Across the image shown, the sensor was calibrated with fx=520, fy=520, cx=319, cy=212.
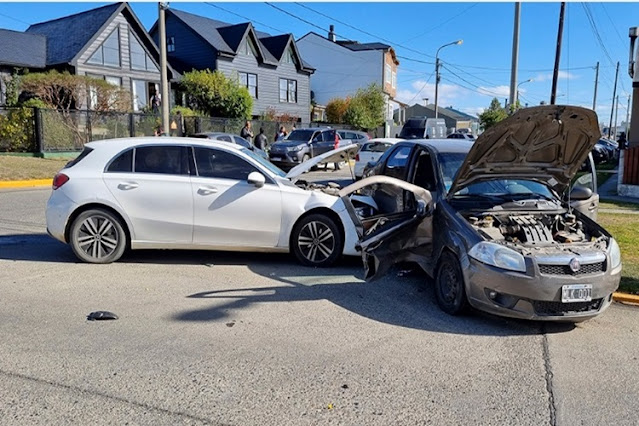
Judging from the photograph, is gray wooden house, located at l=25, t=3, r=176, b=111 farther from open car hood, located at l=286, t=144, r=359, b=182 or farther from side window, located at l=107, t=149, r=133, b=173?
open car hood, located at l=286, t=144, r=359, b=182

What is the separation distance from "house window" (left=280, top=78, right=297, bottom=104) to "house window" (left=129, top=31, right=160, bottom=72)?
445 inches

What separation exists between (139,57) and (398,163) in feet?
91.5

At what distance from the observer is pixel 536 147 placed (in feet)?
17.3

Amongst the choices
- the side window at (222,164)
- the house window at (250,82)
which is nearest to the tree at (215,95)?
the house window at (250,82)

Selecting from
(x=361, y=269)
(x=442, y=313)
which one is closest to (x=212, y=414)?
(x=442, y=313)

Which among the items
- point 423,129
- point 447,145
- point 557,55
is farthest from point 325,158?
point 423,129

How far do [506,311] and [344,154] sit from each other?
380 centimetres

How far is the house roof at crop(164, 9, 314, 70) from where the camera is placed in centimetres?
3559

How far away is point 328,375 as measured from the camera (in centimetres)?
380

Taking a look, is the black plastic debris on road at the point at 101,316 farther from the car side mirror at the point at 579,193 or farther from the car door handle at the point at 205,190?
the car side mirror at the point at 579,193

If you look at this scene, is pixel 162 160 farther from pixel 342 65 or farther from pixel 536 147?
pixel 342 65

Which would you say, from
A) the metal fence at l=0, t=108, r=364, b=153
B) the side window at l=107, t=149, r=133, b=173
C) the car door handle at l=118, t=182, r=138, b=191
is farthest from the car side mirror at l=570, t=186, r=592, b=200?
the metal fence at l=0, t=108, r=364, b=153

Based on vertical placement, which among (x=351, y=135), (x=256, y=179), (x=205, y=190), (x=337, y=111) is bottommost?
(x=205, y=190)

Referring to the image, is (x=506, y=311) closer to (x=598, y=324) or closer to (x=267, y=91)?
(x=598, y=324)
